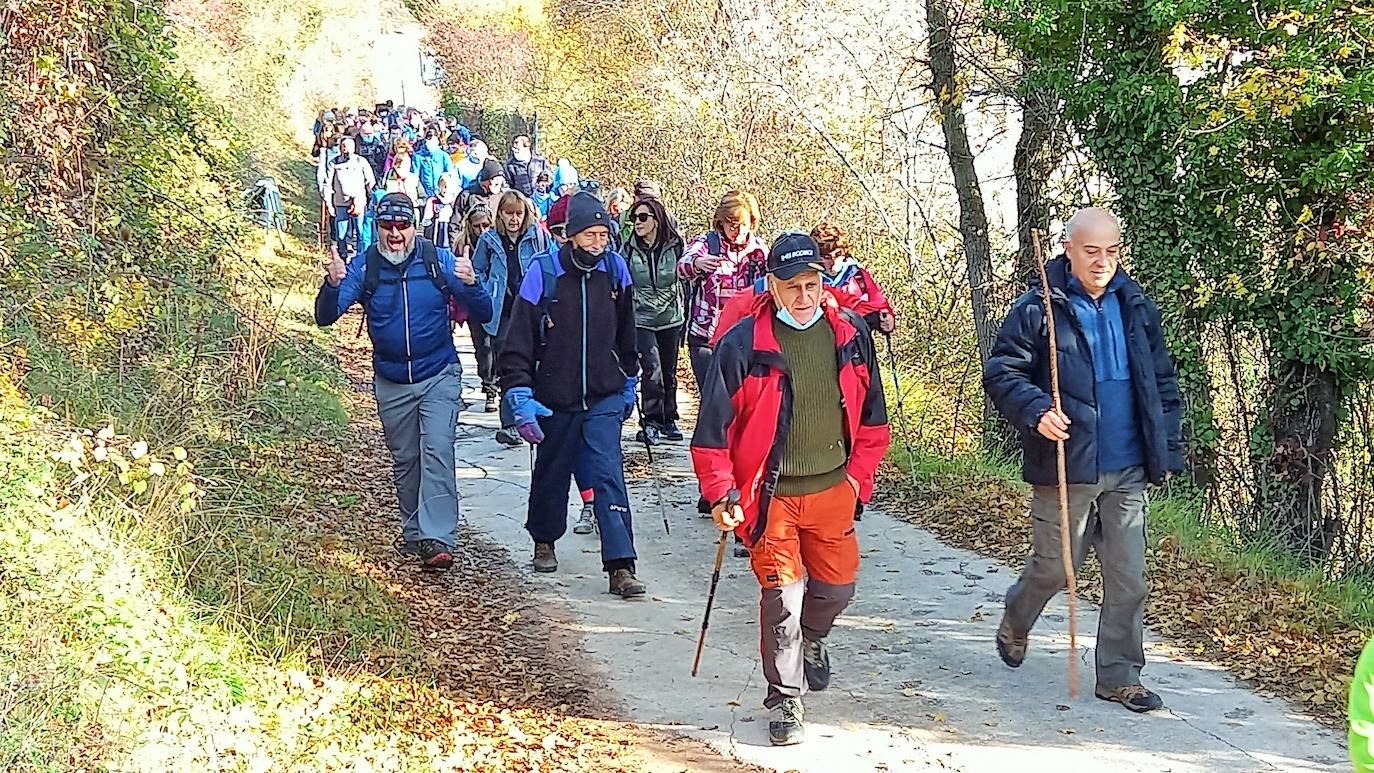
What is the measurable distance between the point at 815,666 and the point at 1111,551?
1.30 m

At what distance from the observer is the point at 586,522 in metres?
8.35

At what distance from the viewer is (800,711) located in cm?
530

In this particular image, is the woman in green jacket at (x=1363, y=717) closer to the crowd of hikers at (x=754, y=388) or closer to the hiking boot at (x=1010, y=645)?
the crowd of hikers at (x=754, y=388)

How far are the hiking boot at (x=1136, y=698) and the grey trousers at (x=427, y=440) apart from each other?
3.61 metres

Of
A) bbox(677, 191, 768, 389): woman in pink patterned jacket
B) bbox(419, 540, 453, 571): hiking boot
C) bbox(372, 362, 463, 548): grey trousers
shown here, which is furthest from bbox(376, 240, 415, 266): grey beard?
bbox(677, 191, 768, 389): woman in pink patterned jacket

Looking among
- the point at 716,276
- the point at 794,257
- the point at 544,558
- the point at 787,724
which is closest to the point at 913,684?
the point at 787,724

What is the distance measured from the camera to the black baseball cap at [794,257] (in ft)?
16.6

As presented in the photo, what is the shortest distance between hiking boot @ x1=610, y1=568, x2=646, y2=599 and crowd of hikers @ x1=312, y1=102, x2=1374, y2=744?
0.01 meters

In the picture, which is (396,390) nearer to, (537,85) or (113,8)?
(113,8)

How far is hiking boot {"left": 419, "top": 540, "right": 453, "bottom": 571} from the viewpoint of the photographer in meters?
7.31

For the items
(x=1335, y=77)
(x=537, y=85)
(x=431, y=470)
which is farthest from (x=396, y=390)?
(x=537, y=85)

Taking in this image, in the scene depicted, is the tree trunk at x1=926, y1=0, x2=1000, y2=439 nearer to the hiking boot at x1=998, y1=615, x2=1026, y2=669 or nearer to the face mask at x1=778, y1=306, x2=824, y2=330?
the hiking boot at x1=998, y1=615, x2=1026, y2=669

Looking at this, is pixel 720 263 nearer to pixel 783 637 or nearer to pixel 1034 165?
pixel 1034 165

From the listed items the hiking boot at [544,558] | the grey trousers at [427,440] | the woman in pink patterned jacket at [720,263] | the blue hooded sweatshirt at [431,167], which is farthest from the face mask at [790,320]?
the blue hooded sweatshirt at [431,167]
